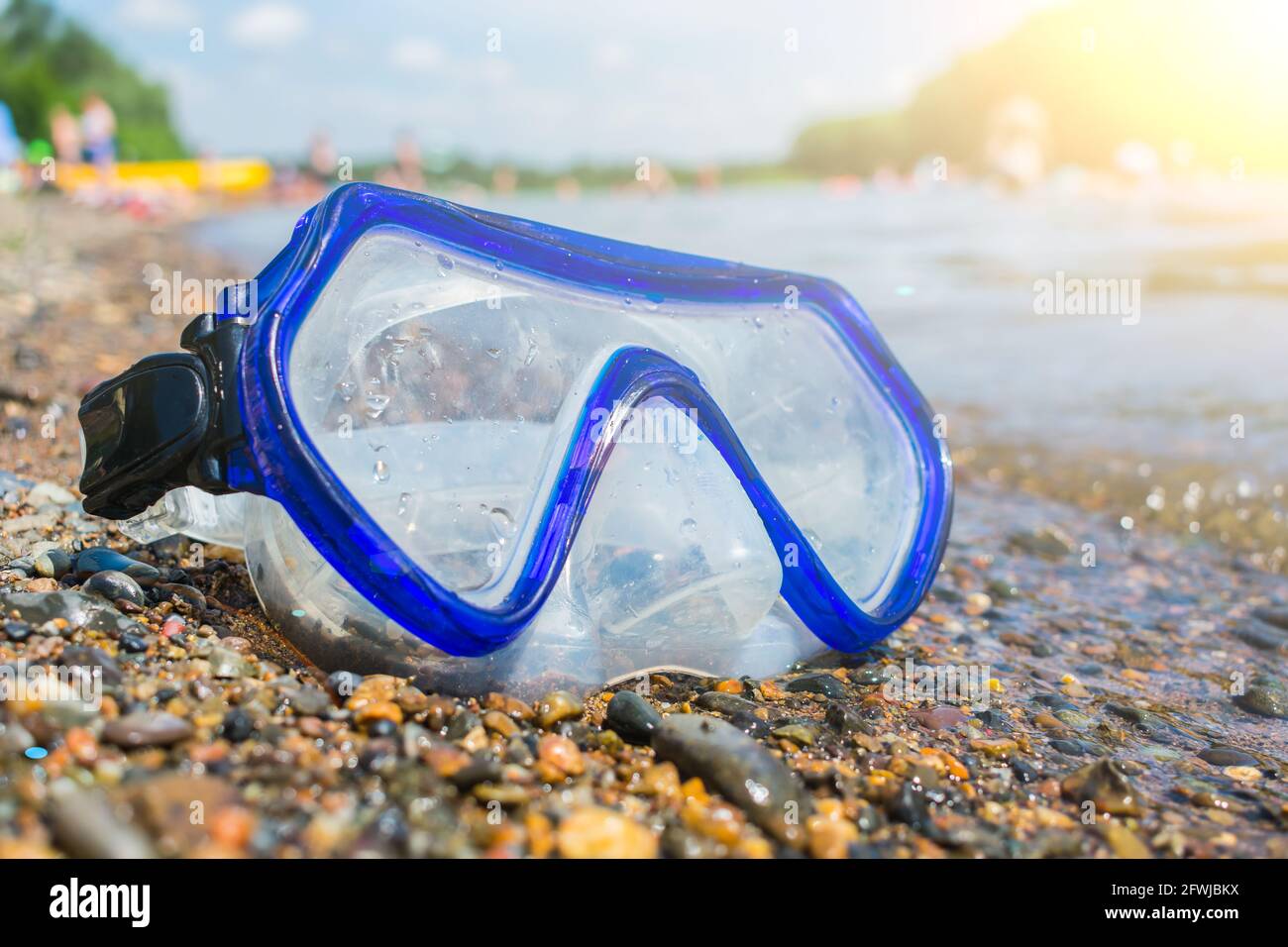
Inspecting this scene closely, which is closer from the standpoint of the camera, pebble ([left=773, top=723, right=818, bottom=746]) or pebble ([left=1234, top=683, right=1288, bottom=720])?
pebble ([left=773, top=723, right=818, bottom=746])

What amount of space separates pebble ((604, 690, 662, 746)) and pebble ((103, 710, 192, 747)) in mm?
900

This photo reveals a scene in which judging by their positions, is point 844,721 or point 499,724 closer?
point 499,724

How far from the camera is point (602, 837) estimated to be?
73.0 inches

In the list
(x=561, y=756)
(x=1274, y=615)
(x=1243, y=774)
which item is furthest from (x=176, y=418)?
(x=1274, y=615)

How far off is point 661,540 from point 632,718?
18.2 inches

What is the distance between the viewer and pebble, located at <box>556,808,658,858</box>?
183 cm

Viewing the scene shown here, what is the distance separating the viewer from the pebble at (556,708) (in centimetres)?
235

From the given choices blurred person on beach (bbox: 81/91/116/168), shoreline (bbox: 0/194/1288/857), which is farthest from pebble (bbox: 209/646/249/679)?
blurred person on beach (bbox: 81/91/116/168)

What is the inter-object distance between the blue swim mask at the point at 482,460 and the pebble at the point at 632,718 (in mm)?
158

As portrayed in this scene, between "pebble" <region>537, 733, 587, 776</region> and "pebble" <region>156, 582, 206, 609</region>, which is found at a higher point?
"pebble" <region>156, 582, 206, 609</region>

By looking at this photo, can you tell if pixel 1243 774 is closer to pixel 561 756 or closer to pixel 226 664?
pixel 561 756

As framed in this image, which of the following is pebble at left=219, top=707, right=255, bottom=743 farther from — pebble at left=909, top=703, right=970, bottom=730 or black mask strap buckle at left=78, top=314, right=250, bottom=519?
pebble at left=909, top=703, right=970, bottom=730

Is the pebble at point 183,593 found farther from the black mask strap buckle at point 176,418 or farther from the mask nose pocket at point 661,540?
the mask nose pocket at point 661,540
